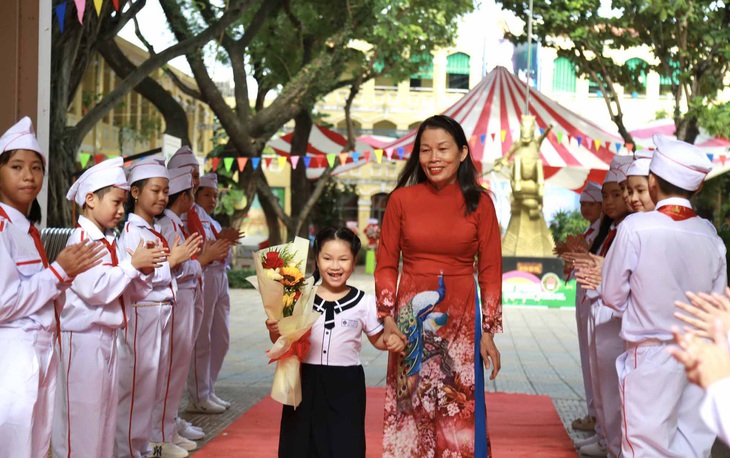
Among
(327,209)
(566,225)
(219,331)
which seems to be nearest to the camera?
(219,331)

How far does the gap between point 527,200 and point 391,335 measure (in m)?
15.4

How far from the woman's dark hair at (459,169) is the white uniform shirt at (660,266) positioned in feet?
2.17

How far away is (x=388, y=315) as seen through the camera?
4438 millimetres

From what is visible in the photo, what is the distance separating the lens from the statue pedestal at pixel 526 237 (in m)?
19.0

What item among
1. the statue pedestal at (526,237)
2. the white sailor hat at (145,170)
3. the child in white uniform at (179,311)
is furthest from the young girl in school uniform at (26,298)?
the statue pedestal at (526,237)

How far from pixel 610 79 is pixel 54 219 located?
11.0 m

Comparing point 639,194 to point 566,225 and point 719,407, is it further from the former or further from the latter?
point 566,225

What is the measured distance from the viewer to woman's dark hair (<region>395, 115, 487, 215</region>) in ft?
14.6

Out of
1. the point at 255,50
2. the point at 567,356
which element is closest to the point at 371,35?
the point at 255,50

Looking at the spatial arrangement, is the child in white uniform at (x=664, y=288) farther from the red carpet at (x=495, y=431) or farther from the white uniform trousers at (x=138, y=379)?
the white uniform trousers at (x=138, y=379)

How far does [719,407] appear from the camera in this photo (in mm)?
1928

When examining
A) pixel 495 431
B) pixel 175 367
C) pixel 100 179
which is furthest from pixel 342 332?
pixel 495 431

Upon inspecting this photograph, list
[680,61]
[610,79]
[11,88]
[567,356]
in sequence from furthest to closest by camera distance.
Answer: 1. [610,79]
2. [680,61]
3. [567,356]
4. [11,88]

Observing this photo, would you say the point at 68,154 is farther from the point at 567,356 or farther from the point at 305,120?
the point at 305,120
